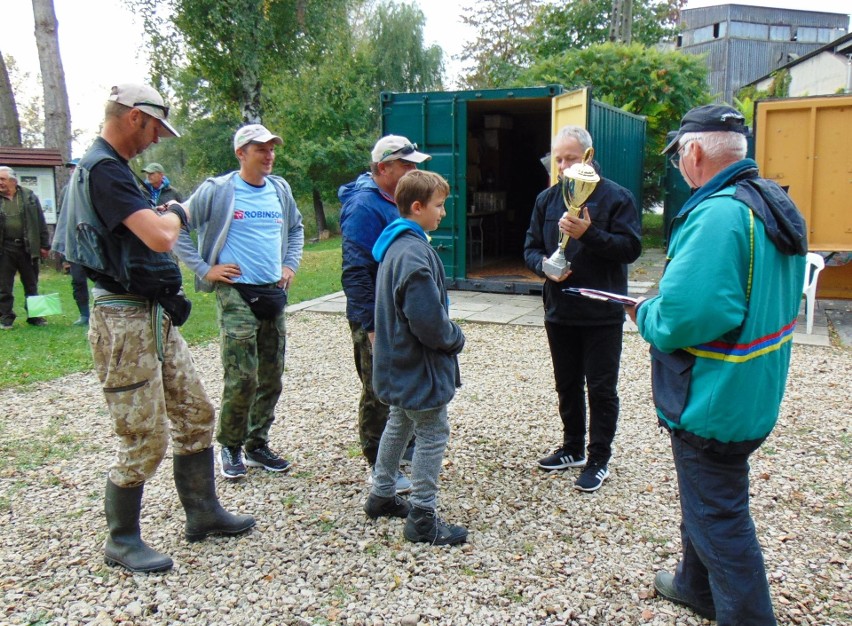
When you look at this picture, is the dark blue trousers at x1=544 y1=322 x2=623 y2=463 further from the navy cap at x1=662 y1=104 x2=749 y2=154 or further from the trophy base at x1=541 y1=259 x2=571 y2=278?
the navy cap at x1=662 y1=104 x2=749 y2=154

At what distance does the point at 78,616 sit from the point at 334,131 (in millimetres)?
26307

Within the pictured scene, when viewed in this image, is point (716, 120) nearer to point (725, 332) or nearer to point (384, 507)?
point (725, 332)

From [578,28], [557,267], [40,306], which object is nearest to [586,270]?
[557,267]

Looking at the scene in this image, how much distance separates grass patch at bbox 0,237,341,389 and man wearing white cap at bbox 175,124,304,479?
3.39 m

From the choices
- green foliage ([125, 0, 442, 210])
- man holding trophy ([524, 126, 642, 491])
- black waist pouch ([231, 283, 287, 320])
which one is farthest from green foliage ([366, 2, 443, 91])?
man holding trophy ([524, 126, 642, 491])

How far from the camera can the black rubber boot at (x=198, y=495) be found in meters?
3.29

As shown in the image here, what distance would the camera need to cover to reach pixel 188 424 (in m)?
3.21

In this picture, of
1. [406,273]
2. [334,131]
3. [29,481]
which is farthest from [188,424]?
[334,131]

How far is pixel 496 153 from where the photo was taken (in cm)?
1351

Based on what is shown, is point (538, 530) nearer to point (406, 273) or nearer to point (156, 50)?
point (406, 273)

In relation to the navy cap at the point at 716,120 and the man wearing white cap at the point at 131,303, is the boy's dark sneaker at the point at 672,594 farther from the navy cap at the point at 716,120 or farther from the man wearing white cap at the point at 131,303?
the man wearing white cap at the point at 131,303

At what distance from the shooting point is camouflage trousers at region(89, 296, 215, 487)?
114 inches

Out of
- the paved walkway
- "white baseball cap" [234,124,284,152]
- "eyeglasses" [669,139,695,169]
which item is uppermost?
"white baseball cap" [234,124,284,152]

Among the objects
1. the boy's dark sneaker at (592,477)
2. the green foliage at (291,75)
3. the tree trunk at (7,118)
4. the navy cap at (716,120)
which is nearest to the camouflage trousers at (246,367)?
the boy's dark sneaker at (592,477)
